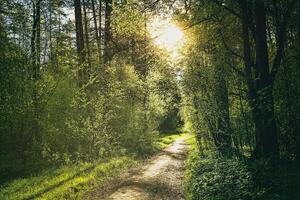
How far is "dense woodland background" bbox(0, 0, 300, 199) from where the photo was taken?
32.3ft

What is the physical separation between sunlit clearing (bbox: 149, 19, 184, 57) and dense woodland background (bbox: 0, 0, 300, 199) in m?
0.30

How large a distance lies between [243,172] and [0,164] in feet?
55.7

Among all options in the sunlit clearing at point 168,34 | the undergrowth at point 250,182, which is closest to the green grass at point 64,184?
the undergrowth at point 250,182

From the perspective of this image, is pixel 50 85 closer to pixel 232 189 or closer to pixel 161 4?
pixel 161 4

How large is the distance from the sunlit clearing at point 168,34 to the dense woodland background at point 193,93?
0.30m

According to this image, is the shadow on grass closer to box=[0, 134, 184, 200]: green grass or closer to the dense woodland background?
box=[0, 134, 184, 200]: green grass

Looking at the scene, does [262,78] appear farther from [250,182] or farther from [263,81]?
[250,182]

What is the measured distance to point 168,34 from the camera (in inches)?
555

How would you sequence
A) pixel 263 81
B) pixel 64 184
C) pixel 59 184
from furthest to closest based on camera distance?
pixel 59 184
pixel 64 184
pixel 263 81

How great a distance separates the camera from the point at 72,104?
69.3ft

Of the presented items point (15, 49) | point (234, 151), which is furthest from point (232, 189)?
point (15, 49)

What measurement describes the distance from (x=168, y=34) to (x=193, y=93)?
3539mm

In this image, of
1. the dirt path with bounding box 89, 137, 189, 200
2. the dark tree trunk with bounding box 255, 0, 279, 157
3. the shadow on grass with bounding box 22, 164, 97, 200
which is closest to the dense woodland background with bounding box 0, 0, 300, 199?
the dark tree trunk with bounding box 255, 0, 279, 157

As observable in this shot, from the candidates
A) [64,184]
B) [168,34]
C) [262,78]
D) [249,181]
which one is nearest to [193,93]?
[168,34]
